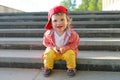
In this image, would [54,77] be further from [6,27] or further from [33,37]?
[6,27]

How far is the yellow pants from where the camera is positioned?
2.79 metres

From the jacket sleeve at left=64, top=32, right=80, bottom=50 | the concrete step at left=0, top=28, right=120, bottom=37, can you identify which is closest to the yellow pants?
the jacket sleeve at left=64, top=32, right=80, bottom=50

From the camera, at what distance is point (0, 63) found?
3.16 metres

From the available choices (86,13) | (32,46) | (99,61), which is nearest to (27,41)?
(32,46)

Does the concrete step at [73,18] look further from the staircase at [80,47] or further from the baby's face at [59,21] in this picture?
the baby's face at [59,21]

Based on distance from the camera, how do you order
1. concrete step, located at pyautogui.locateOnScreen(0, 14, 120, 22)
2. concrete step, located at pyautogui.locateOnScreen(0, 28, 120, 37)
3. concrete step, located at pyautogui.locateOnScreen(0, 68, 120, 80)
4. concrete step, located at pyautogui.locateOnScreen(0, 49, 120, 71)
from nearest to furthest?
concrete step, located at pyautogui.locateOnScreen(0, 68, 120, 80) < concrete step, located at pyautogui.locateOnScreen(0, 49, 120, 71) < concrete step, located at pyautogui.locateOnScreen(0, 28, 120, 37) < concrete step, located at pyautogui.locateOnScreen(0, 14, 120, 22)

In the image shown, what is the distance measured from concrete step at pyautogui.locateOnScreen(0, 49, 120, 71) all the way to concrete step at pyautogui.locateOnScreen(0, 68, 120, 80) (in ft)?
0.25

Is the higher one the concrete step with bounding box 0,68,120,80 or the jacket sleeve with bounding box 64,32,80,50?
the jacket sleeve with bounding box 64,32,80,50

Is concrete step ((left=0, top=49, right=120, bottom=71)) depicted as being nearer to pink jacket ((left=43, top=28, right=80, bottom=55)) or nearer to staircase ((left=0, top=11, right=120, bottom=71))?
staircase ((left=0, top=11, right=120, bottom=71))

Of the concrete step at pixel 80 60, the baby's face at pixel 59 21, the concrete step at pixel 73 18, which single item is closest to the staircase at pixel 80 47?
the concrete step at pixel 80 60

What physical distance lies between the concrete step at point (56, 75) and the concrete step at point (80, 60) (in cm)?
8

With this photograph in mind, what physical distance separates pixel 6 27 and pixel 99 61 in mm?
2521

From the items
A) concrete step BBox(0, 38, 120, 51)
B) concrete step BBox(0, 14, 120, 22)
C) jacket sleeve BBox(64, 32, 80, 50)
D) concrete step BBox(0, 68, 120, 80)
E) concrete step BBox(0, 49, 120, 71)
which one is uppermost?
concrete step BBox(0, 14, 120, 22)

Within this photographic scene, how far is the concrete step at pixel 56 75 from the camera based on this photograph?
8.86 ft
